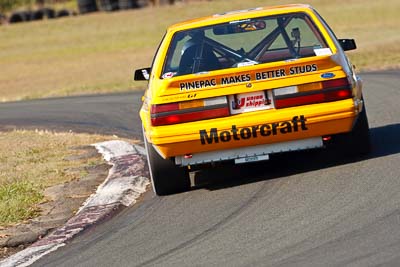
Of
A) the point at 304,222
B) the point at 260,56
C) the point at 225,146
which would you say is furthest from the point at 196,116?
the point at 304,222

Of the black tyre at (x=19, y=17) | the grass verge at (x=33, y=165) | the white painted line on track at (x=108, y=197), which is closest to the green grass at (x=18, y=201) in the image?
the grass verge at (x=33, y=165)

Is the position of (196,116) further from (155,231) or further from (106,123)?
(106,123)

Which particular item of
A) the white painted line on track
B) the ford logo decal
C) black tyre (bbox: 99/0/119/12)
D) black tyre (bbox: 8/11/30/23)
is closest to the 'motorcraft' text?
the ford logo decal

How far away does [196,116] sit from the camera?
→ 8797 mm

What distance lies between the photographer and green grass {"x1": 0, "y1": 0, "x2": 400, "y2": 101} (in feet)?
92.2

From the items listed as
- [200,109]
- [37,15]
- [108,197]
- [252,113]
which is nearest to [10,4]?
[37,15]

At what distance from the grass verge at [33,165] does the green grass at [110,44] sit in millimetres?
9861

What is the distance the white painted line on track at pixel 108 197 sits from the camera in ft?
24.9

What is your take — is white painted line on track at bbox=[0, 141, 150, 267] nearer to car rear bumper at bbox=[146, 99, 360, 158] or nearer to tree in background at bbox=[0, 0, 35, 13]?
car rear bumper at bbox=[146, 99, 360, 158]

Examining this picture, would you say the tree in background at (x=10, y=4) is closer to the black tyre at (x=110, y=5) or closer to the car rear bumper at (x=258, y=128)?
the black tyre at (x=110, y=5)

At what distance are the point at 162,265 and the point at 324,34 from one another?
3.54m

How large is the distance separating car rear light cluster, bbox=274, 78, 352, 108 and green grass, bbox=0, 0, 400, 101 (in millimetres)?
13799

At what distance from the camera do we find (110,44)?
4228 cm

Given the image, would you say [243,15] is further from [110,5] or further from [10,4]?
[10,4]
